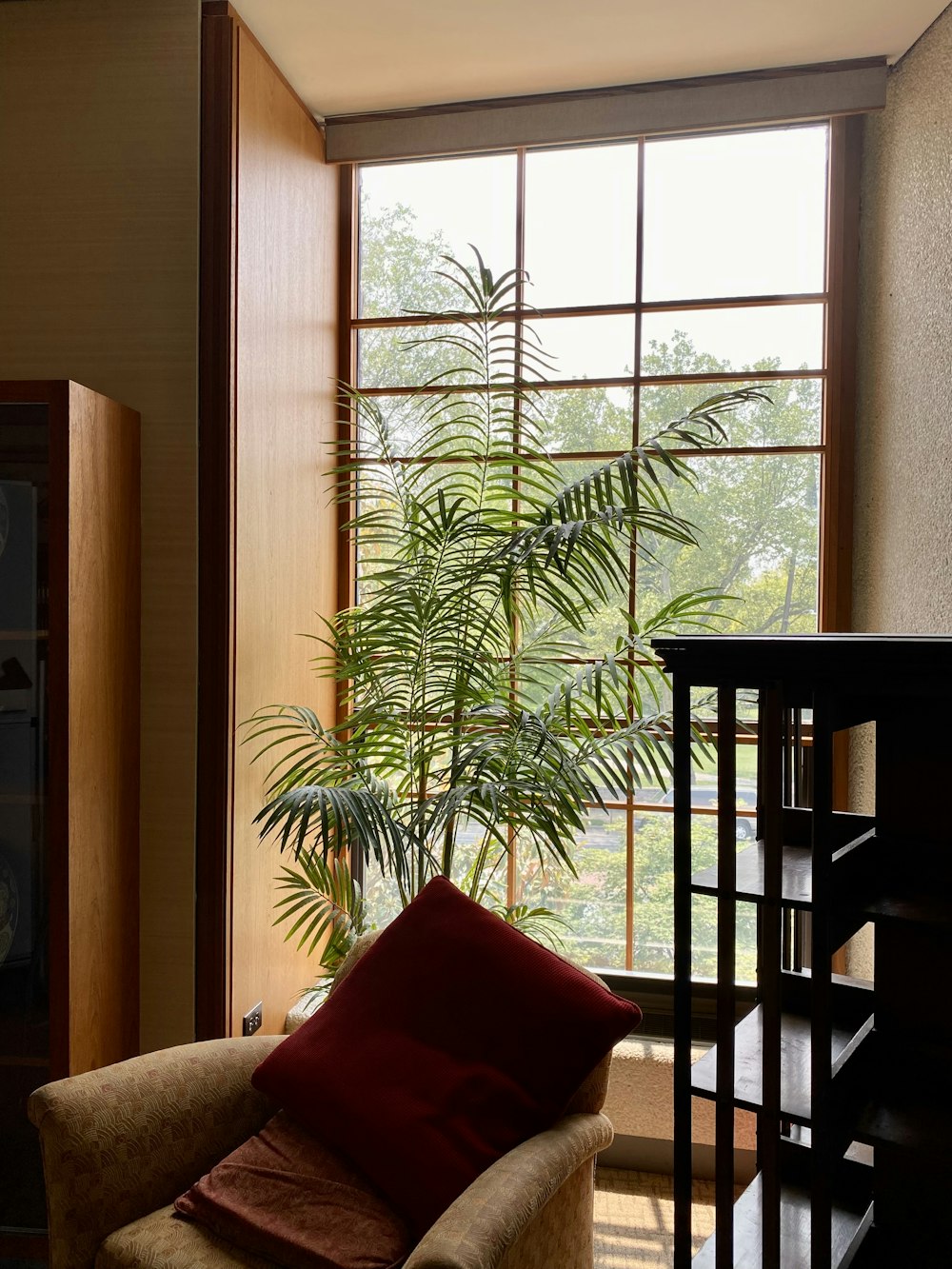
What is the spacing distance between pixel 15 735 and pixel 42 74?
1.50m

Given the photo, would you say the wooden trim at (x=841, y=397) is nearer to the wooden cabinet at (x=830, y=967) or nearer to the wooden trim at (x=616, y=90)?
the wooden trim at (x=616, y=90)

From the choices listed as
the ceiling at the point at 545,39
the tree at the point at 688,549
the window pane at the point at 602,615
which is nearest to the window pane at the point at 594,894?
the tree at the point at 688,549

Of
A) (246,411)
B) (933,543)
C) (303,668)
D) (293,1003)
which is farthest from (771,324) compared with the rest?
(293,1003)

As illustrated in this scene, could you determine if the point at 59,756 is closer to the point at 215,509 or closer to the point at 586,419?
the point at 215,509

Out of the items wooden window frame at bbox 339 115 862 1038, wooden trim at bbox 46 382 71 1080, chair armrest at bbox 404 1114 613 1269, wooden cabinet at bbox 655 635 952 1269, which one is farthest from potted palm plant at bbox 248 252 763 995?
chair armrest at bbox 404 1114 613 1269

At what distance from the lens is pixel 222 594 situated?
6.89 feet

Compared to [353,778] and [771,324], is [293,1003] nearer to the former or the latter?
[353,778]

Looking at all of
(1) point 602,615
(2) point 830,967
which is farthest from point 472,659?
(2) point 830,967

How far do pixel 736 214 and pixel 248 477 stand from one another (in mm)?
1467

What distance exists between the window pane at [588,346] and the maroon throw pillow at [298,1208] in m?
1.94

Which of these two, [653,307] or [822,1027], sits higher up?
[653,307]

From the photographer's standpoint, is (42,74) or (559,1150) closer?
(559,1150)

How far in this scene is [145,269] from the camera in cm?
211

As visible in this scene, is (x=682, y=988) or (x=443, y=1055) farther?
(x=443, y=1055)
